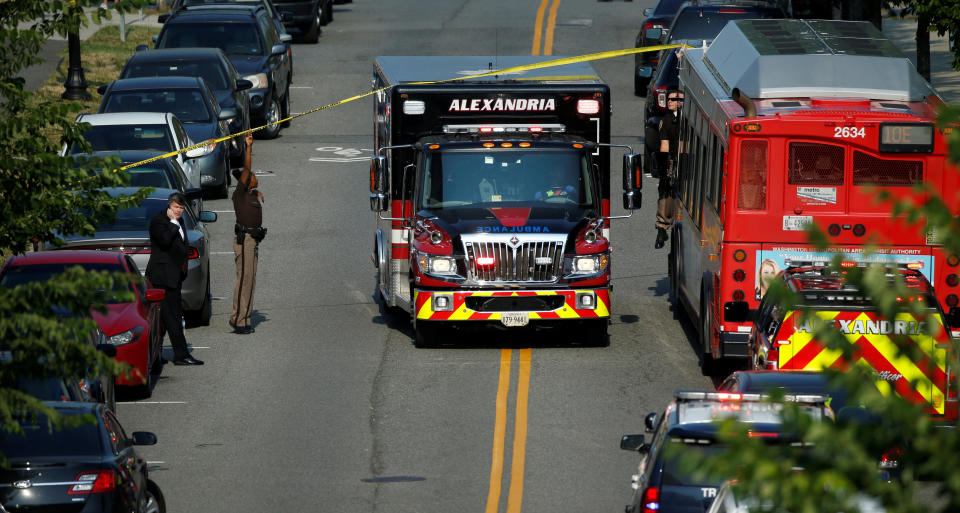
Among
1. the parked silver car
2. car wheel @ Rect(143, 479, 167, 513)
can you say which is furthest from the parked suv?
the parked silver car

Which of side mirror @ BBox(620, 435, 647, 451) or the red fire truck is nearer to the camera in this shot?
side mirror @ BBox(620, 435, 647, 451)

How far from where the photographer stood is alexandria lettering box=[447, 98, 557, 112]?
18.7 m

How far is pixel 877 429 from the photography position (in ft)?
15.9

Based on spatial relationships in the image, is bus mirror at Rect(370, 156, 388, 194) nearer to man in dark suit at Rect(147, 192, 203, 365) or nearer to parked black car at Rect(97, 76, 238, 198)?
man in dark suit at Rect(147, 192, 203, 365)

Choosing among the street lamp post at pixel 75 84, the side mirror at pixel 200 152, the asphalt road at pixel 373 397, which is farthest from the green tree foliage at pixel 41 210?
the street lamp post at pixel 75 84

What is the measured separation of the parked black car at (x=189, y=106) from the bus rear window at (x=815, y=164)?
13320mm

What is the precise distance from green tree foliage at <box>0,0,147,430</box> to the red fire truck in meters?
6.47

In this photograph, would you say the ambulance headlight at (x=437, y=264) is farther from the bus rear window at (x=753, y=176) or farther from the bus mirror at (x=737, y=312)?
the bus rear window at (x=753, y=176)

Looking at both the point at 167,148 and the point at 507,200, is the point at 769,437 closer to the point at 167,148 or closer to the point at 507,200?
the point at 507,200

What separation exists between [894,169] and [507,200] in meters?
4.52

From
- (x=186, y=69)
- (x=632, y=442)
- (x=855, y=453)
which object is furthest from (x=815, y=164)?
(x=186, y=69)

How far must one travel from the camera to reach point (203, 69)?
99.2 feet

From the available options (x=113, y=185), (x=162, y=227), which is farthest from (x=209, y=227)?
(x=113, y=185)

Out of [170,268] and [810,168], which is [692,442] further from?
[170,268]
